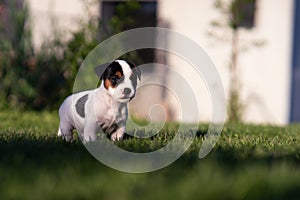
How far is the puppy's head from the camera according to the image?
593 centimetres

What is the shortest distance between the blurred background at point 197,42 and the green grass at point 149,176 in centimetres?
742

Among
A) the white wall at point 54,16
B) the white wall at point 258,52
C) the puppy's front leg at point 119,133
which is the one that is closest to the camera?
the puppy's front leg at point 119,133

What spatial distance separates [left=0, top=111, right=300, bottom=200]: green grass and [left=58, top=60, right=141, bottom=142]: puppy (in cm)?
65

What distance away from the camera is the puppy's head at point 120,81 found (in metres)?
5.93

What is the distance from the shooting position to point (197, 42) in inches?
517

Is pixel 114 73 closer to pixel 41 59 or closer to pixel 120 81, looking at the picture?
pixel 120 81

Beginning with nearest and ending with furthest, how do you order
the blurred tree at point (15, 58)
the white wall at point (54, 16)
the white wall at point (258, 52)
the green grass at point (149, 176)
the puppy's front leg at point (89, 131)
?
the green grass at point (149, 176) → the puppy's front leg at point (89, 131) → the white wall at point (258, 52) → the blurred tree at point (15, 58) → the white wall at point (54, 16)

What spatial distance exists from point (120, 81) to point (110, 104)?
0.72 feet

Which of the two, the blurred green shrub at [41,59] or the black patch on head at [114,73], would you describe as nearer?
the black patch on head at [114,73]

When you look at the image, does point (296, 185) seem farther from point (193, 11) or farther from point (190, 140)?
point (193, 11)

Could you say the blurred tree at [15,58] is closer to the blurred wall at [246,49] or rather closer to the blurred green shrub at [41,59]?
the blurred green shrub at [41,59]

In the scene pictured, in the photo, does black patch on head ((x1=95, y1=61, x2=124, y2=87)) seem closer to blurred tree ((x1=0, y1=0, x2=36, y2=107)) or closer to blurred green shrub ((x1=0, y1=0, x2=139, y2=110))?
blurred green shrub ((x1=0, y1=0, x2=139, y2=110))

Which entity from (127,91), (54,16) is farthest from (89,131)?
(54,16)

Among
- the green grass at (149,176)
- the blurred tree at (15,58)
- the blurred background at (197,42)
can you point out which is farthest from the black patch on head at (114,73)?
the blurred tree at (15,58)
